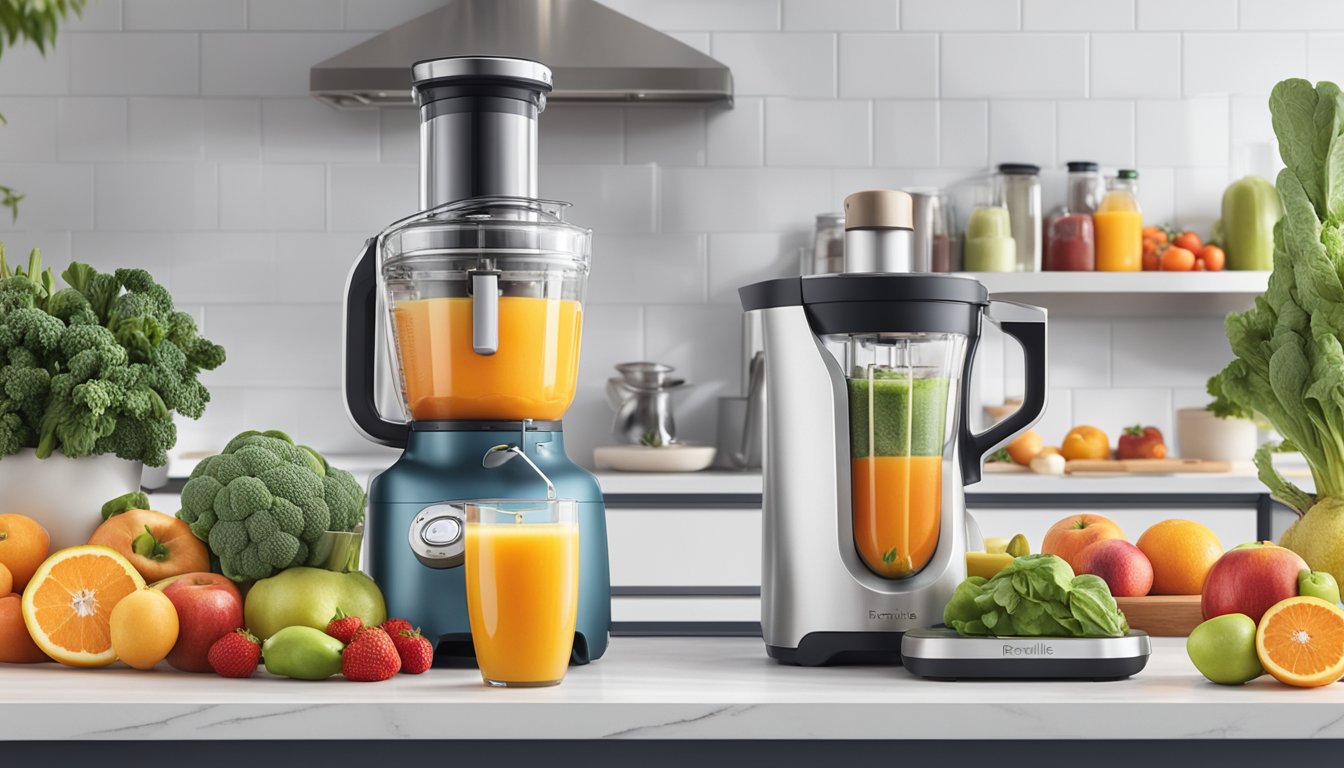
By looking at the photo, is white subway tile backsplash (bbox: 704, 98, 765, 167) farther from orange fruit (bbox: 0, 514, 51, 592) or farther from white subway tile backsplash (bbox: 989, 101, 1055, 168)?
orange fruit (bbox: 0, 514, 51, 592)

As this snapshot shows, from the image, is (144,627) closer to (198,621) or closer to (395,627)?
(198,621)

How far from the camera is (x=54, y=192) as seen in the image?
3482 millimetres

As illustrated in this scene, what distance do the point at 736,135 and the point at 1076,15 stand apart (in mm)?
955

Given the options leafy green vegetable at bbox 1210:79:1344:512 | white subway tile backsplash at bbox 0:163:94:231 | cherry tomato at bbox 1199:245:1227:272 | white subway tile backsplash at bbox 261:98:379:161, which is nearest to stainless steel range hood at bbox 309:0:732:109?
white subway tile backsplash at bbox 261:98:379:161

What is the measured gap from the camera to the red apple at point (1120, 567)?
128 cm

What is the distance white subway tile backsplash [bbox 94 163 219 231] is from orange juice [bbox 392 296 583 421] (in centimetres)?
257

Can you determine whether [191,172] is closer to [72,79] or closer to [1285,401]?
[72,79]

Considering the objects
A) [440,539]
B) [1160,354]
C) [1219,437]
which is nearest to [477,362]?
[440,539]

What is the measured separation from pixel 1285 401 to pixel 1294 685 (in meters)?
0.52

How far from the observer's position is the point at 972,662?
3.35 feet

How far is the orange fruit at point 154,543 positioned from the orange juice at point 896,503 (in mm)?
578

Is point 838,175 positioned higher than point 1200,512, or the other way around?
point 838,175

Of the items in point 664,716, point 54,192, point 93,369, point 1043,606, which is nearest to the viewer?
point 664,716

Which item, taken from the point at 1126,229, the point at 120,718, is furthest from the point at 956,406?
the point at 1126,229
